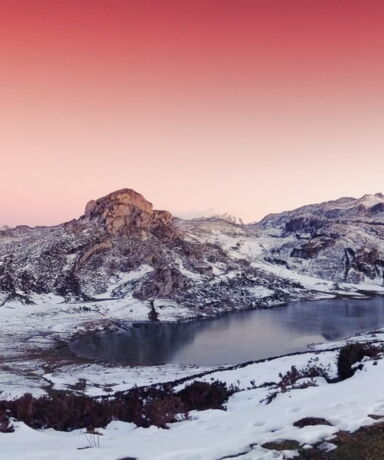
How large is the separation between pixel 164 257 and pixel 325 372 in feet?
474

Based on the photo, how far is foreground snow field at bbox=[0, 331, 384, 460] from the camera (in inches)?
392

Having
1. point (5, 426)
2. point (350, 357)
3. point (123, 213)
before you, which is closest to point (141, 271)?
point (123, 213)

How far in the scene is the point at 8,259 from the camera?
15338 centimetres

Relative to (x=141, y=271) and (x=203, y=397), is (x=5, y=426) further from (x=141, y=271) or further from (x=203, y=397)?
(x=141, y=271)

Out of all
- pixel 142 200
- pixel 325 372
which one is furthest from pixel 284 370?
pixel 142 200

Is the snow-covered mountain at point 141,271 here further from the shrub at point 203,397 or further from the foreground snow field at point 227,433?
the foreground snow field at point 227,433

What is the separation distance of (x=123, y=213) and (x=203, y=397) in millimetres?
170070

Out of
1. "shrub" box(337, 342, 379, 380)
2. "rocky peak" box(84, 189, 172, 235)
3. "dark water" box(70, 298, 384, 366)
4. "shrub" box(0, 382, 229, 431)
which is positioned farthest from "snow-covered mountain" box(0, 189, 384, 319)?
"shrub" box(0, 382, 229, 431)

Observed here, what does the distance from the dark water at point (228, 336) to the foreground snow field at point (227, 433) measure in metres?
55.0

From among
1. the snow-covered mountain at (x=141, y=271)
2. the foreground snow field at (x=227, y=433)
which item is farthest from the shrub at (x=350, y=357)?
the snow-covered mountain at (x=141, y=271)

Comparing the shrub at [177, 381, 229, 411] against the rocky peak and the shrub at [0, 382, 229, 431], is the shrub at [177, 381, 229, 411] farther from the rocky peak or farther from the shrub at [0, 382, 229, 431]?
the rocky peak

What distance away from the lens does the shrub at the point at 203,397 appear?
17.4 m

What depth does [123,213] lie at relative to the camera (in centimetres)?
18500

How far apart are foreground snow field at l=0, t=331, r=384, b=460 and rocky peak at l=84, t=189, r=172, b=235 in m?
165
